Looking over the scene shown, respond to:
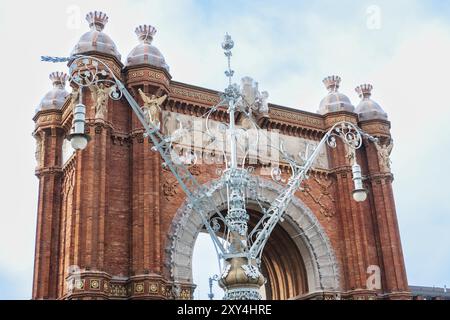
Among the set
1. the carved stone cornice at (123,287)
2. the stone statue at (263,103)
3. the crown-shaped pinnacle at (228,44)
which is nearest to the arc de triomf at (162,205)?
the carved stone cornice at (123,287)

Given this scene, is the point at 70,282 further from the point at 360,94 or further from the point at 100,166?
the point at 360,94

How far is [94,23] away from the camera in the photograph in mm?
A: 23406

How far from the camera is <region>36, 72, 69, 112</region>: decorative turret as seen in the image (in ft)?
82.1

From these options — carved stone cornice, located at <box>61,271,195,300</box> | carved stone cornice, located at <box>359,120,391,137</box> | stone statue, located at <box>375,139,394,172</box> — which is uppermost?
carved stone cornice, located at <box>359,120,391,137</box>

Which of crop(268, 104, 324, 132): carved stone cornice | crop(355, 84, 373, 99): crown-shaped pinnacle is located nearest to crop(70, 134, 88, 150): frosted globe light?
crop(268, 104, 324, 132): carved stone cornice

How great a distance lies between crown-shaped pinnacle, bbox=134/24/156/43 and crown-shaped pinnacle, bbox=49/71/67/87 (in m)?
4.60

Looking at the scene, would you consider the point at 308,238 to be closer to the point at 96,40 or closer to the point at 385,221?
the point at 385,221

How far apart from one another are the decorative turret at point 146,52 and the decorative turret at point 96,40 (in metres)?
0.61

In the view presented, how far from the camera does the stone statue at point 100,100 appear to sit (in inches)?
847

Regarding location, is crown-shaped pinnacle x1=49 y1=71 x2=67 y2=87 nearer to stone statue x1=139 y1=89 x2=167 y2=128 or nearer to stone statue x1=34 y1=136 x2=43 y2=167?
stone statue x1=34 y1=136 x2=43 y2=167

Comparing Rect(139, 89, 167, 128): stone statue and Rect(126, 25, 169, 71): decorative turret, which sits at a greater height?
Rect(126, 25, 169, 71): decorative turret

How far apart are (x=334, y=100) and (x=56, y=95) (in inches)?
475

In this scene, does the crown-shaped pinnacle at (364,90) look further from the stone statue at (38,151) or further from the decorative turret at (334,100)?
the stone statue at (38,151)
